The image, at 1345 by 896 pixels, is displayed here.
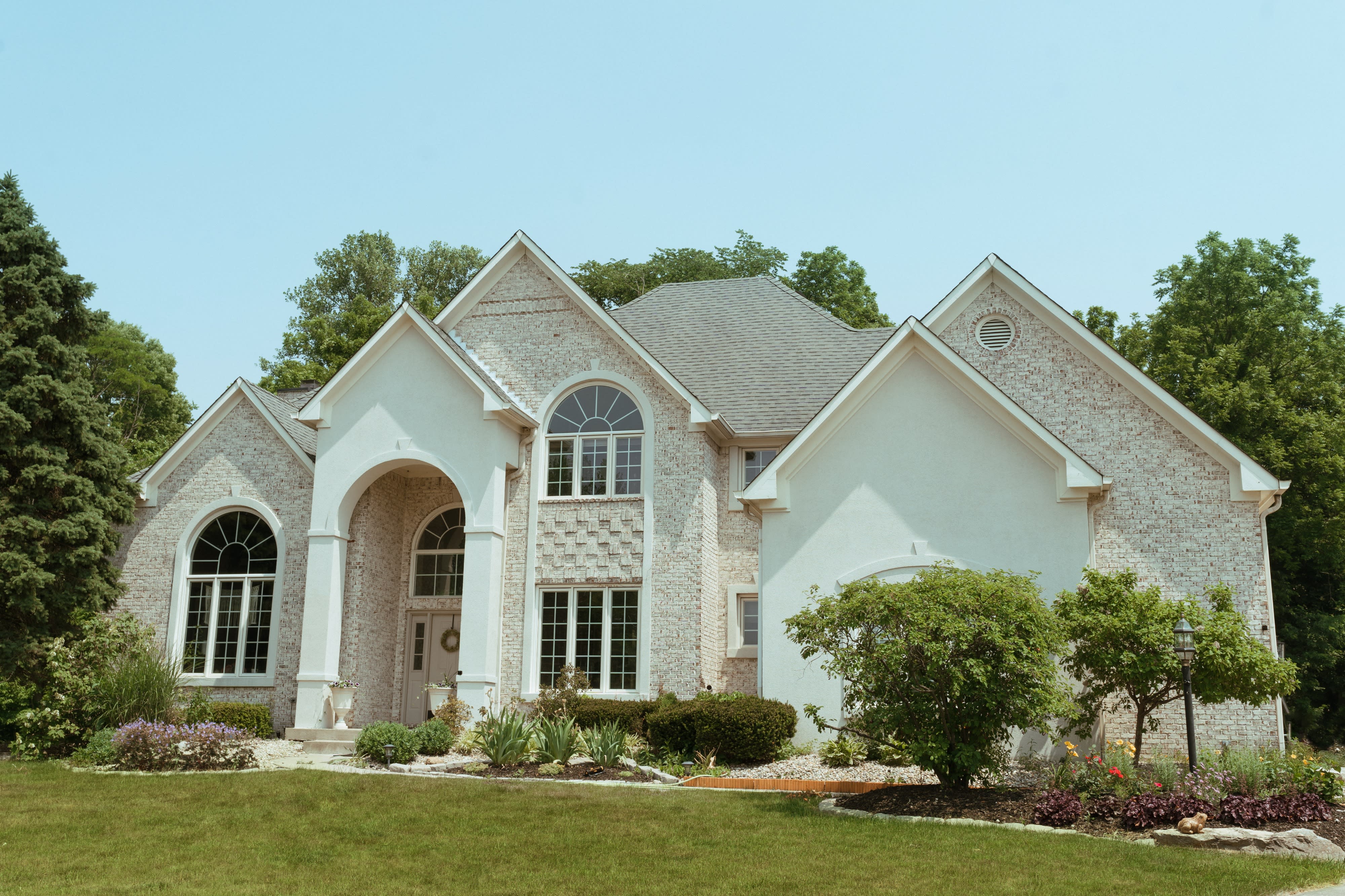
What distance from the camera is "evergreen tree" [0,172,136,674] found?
61.2 feet

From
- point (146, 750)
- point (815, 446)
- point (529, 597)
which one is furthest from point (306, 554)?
point (815, 446)

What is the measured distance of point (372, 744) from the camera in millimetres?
16188

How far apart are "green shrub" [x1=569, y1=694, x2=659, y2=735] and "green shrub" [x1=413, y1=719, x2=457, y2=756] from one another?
6.71 feet

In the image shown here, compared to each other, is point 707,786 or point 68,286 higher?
point 68,286

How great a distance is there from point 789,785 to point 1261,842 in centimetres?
552

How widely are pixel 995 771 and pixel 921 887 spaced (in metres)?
4.54

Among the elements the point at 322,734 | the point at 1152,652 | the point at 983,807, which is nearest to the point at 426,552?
the point at 322,734

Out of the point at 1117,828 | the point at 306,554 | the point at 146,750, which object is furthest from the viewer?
the point at 306,554

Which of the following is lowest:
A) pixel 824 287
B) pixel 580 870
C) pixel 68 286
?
pixel 580 870

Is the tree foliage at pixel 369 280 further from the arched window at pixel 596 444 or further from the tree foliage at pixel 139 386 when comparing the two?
the arched window at pixel 596 444

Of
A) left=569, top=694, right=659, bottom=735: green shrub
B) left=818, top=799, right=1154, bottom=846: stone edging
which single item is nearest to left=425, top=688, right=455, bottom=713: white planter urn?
left=569, top=694, right=659, bottom=735: green shrub

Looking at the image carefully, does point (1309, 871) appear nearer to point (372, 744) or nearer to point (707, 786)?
point (707, 786)

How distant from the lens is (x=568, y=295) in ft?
70.5

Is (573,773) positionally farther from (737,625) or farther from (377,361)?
(377,361)
